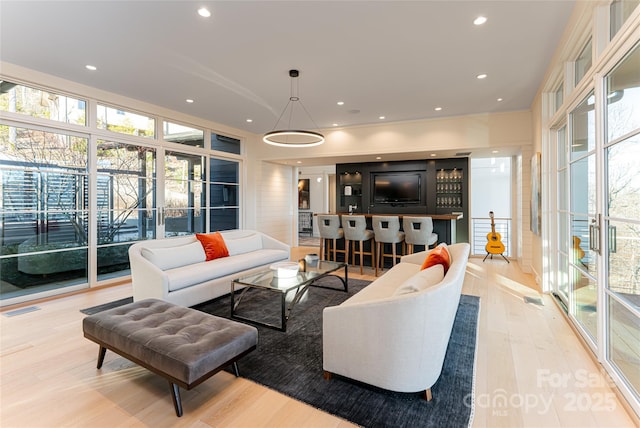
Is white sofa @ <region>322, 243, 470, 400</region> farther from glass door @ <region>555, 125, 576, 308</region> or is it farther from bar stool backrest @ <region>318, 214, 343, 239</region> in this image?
bar stool backrest @ <region>318, 214, 343, 239</region>

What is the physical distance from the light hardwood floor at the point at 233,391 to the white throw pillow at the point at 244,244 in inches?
80.7

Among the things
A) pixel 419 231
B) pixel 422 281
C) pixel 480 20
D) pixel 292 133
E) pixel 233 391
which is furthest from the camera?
pixel 419 231

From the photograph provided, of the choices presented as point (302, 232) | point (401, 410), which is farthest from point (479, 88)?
point (302, 232)

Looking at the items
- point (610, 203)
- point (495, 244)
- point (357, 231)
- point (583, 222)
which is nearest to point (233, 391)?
Result: point (610, 203)

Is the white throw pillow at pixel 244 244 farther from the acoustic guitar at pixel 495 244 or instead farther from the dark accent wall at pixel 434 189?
the acoustic guitar at pixel 495 244

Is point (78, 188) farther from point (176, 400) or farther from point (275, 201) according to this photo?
point (275, 201)

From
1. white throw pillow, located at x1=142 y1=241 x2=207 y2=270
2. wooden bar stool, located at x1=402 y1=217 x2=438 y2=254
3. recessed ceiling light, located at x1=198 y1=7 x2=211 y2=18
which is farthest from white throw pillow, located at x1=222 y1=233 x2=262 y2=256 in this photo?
recessed ceiling light, located at x1=198 y1=7 x2=211 y2=18

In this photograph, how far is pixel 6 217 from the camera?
12.2 ft

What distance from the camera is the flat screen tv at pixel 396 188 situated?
7082 millimetres

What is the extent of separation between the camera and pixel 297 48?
3.29m

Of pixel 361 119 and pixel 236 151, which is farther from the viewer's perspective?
pixel 236 151

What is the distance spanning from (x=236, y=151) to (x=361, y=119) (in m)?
3.07

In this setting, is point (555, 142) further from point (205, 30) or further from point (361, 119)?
point (205, 30)

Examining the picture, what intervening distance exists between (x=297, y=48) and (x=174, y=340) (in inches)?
119
